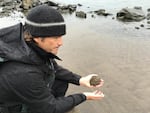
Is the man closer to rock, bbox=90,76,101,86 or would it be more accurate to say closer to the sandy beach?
rock, bbox=90,76,101,86

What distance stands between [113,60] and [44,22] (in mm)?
4849

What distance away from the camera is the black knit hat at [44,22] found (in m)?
3.61

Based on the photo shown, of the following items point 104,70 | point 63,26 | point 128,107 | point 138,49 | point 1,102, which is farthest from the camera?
point 138,49

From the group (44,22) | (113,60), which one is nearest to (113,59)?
(113,60)

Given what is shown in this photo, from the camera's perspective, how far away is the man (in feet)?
11.9

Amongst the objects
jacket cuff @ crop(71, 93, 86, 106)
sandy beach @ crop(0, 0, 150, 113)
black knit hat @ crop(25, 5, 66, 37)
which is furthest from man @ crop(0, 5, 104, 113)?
sandy beach @ crop(0, 0, 150, 113)

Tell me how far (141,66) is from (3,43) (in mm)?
4656

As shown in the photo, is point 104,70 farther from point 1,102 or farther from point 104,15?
point 104,15

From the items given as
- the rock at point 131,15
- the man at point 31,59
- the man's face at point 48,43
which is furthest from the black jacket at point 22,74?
the rock at point 131,15

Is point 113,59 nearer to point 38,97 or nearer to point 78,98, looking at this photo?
point 78,98

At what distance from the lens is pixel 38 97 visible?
12.5 feet

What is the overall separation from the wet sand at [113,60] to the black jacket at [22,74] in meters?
1.89

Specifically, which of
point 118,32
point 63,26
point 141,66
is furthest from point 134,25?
point 63,26

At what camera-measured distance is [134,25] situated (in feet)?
41.4
